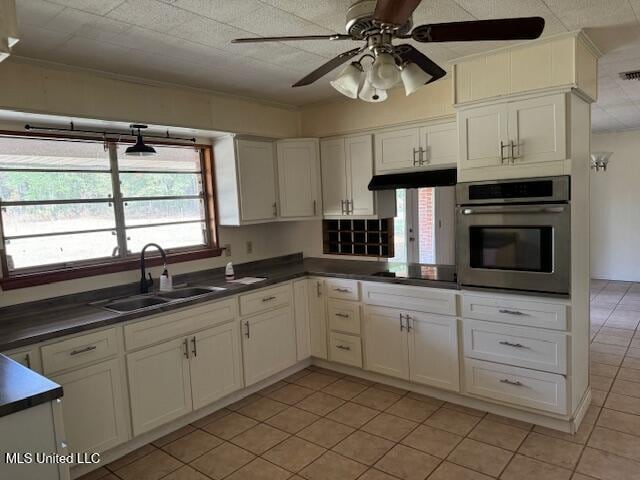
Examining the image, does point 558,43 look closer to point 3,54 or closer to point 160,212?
point 3,54

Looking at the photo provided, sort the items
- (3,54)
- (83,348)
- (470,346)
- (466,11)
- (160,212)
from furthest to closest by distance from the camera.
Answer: (160,212), (470,346), (83,348), (466,11), (3,54)

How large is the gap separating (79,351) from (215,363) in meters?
0.96

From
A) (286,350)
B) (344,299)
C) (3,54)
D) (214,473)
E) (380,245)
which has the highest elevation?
(3,54)

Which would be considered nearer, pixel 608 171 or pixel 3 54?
pixel 3 54

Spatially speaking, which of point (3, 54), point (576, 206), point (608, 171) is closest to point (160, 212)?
point (3, 54)

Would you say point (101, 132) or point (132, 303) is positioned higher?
point (101, 132)

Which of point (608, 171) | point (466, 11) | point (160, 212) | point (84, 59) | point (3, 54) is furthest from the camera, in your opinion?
point (608, 171)

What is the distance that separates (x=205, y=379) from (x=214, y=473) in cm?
72

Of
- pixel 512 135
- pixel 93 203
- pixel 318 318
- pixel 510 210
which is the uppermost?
pixel 512 135

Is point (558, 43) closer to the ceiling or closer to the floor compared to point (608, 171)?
closer to the ceiling

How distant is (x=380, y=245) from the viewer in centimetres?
411

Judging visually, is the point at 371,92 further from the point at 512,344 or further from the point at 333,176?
the point at 333,176

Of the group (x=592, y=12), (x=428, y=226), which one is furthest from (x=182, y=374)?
(x=428, y=226)

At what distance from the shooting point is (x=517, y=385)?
2916 millimetres
